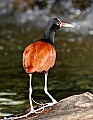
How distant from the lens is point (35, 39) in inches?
1511

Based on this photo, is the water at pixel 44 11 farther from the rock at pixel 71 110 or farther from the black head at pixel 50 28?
the rock at pixel 71 110

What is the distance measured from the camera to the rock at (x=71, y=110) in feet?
30.0

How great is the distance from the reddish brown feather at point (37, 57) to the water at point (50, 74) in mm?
6710

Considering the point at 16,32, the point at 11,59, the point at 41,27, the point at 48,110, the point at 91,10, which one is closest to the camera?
the point at 48,110

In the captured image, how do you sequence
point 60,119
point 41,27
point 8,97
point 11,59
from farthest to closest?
1. point 41,27
2. point 11,59
3. point 8,97
4. point 60,119

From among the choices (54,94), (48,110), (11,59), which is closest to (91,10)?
(11,59)

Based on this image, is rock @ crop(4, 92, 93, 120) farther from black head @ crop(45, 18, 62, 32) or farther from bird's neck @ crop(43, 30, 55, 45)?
black head @ crop(45, 18, 62, 32)

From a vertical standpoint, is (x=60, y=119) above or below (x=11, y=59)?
above

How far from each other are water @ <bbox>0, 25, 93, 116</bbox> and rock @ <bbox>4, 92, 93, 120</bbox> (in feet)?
20.8

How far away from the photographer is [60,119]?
30.0ft

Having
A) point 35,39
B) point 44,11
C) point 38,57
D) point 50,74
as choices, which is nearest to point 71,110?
point 38,57

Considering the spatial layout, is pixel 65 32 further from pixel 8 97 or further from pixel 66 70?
pixel 8 97

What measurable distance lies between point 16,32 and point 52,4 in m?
17.2

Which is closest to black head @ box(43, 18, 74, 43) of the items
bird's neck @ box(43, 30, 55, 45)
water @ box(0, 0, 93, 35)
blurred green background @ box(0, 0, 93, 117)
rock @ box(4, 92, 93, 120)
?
bird's neck @ box(43, 30, 55, 45)
